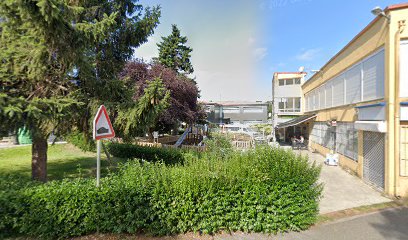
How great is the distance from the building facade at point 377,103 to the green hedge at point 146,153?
743 cm

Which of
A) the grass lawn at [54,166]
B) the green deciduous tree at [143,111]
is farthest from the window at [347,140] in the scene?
the grass lawn at [54,166]

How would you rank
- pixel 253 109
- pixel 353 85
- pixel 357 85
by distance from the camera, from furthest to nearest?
pixel 253 109, pixel 353 85, pixel 357 85

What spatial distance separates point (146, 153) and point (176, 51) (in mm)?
21249

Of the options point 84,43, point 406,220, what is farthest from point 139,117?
point 406,220

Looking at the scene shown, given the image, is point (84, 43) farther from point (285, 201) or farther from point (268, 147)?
point (285, 201)

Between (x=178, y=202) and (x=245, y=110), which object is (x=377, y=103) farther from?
(x=245, y=110)

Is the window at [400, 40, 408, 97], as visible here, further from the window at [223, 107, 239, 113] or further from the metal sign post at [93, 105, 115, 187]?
the window at [223, 107, 239, 113]

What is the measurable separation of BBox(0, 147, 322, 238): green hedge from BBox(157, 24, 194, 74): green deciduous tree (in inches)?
1003

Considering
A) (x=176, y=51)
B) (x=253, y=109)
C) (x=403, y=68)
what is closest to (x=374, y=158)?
(x=403, y=68)

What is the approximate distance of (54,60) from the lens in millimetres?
5473

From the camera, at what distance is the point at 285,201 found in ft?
14.7

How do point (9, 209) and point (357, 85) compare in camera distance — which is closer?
point (9, 209)

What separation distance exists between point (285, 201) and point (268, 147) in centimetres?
137

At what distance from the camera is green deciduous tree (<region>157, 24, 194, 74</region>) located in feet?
94.1
